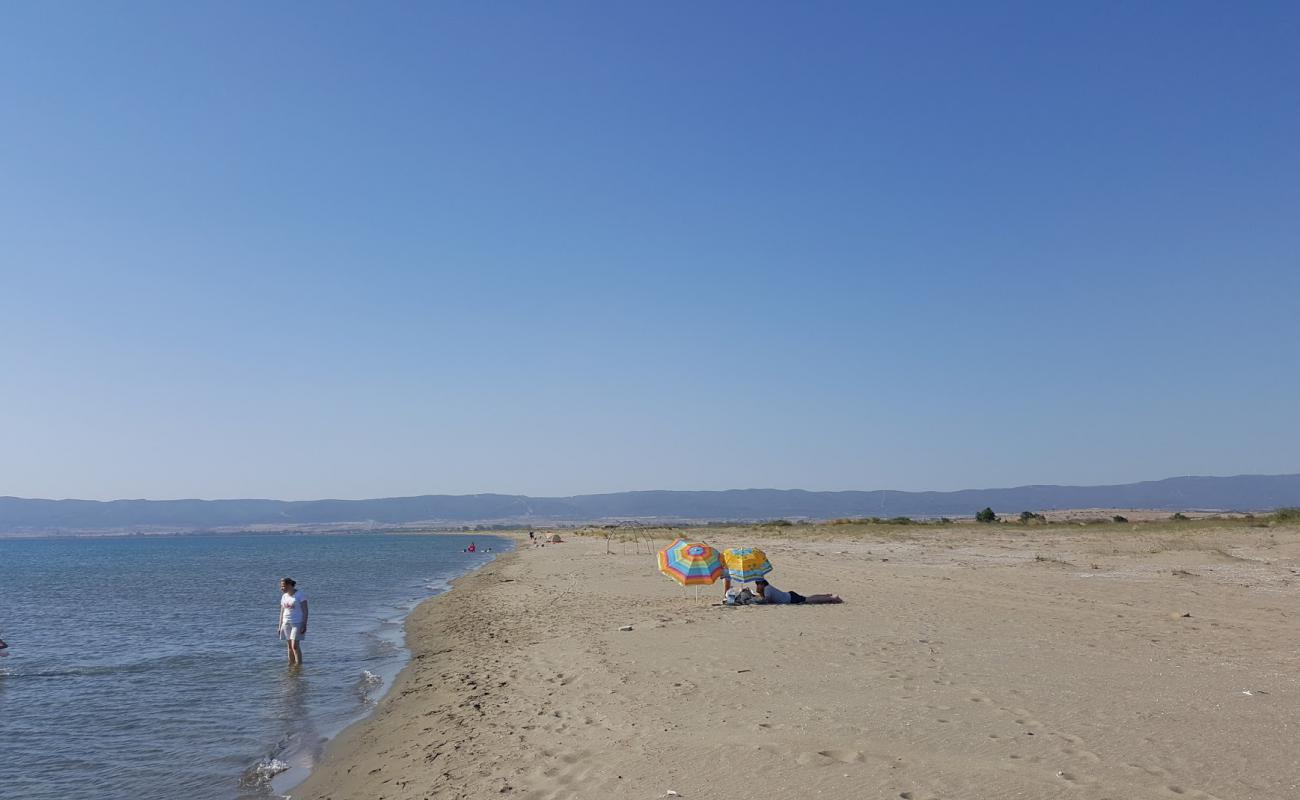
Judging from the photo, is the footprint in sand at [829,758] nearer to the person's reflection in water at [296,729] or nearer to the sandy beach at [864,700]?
the sandy beach at [864,700]

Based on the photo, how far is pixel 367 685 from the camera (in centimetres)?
1477

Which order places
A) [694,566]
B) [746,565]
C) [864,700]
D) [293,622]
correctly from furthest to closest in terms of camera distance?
[694,566] < [746,565] < [293,622] < [864,700]

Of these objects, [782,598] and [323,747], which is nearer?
[323,747]

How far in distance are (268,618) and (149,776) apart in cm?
1701

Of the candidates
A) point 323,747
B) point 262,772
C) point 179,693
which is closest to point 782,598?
point 323,747

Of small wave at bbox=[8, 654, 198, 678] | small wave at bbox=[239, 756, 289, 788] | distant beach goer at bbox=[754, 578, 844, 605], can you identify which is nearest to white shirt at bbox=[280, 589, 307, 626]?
small wave at bbox=[8, 654, 198, 678]

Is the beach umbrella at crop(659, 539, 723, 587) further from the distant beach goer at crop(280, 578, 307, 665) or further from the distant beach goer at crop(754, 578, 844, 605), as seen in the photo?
the distant beach goer at crop(280, 578, 307, 665)

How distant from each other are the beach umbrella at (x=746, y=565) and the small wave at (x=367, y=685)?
8.52 meters

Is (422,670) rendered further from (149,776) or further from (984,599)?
(984,599)

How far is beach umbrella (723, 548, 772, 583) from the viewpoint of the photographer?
1950 cm

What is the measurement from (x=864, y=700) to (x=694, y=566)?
10737mm

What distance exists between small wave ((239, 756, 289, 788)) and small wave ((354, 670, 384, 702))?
3196 millimetres

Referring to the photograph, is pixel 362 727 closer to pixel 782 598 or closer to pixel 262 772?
pixel 262 772

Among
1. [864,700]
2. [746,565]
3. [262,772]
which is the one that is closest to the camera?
[864,700]
